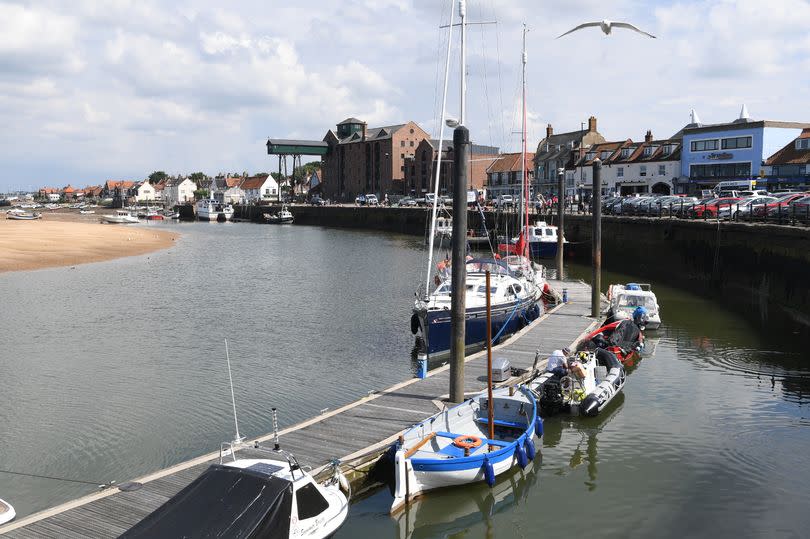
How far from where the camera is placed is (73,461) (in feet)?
59.5

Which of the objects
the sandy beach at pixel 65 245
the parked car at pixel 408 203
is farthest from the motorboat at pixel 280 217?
the sandy beach at pixel 65 245

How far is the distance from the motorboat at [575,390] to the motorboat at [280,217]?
130514 mm

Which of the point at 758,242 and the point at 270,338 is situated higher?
the point at 758,242

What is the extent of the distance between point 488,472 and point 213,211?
536 feet

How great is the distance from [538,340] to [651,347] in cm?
654

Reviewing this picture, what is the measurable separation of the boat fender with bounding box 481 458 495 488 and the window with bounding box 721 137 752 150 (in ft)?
251

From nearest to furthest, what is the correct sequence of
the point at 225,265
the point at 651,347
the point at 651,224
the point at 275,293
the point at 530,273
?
the point at 651,347 < the point at 530,273 < the point at 275,293 < the point at 651,224 < the point at 225,265

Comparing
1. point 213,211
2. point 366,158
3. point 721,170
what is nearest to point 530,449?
point 721,170

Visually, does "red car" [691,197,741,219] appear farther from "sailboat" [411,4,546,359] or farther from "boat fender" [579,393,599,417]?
"boat fender" [579,393,599,417]

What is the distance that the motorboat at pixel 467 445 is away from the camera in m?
15.4

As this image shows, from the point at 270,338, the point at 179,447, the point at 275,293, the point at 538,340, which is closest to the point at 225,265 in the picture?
the point at 275,293

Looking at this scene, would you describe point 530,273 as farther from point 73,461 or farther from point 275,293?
point 73,461

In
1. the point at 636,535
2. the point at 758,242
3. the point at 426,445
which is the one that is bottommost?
the point at 636,535

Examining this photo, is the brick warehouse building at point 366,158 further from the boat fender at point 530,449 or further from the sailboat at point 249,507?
the sailboat at point 249,507
